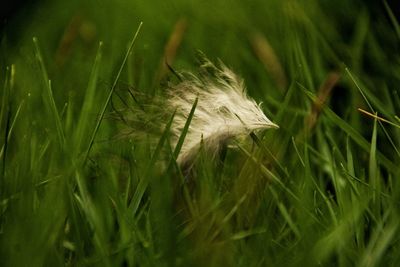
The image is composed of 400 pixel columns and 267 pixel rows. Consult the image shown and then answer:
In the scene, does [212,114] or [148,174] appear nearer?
[148,174]

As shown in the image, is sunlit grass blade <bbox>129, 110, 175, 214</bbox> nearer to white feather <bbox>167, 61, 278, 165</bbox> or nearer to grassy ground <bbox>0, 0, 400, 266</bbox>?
grassy ground <bbox>0, 0, 400, 266</bbox>

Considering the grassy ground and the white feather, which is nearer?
the grassy ground

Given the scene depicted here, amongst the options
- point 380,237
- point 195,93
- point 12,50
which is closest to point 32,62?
point 12,50

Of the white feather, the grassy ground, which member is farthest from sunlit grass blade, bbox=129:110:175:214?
the white feather

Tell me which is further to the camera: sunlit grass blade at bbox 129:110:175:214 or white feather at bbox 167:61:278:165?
white feather at bbox 167:61:278:165

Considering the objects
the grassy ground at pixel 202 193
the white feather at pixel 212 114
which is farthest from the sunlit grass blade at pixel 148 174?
the white feather at pixel 212 114

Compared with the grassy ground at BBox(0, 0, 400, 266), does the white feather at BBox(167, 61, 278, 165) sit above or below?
above

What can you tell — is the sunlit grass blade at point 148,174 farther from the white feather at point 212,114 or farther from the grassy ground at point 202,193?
the white feather at point 212,114

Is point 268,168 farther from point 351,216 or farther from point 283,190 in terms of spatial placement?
point 351,216
